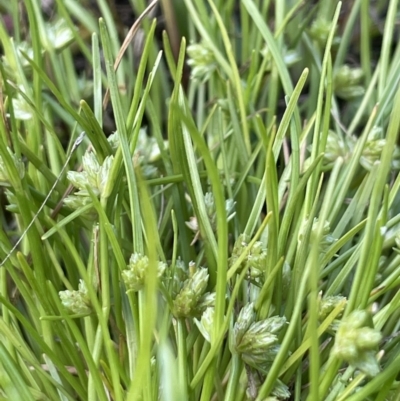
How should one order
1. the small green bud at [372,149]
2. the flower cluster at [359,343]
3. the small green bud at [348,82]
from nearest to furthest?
1. the flower cluster at [359,343]
2. the small green bud at [372,149]
3. the small green bud at [348,82]

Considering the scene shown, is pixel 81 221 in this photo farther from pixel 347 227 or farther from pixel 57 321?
pixel 347 227

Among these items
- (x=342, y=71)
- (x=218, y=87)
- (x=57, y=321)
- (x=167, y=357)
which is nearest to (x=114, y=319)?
(x=57, y=321)

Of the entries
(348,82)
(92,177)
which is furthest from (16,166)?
(348,82)

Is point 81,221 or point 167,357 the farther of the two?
point 81,221

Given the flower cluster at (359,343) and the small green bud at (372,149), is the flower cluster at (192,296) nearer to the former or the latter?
the flower cluster at (359,343)

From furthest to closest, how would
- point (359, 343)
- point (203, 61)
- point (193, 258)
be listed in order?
point (203, 61) → point (193, 258) → point (359, 343)

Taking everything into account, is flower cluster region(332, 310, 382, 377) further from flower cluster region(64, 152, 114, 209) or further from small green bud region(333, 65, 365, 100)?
small green bud region(333, 65, 365, 100)

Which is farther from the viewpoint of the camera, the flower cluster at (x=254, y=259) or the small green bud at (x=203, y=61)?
the small green bud at (x=203, y=61)

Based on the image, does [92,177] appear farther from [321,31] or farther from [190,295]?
[321,31]

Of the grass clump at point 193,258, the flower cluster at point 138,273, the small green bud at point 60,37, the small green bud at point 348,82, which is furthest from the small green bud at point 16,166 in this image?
the small green bud at point 348,82
